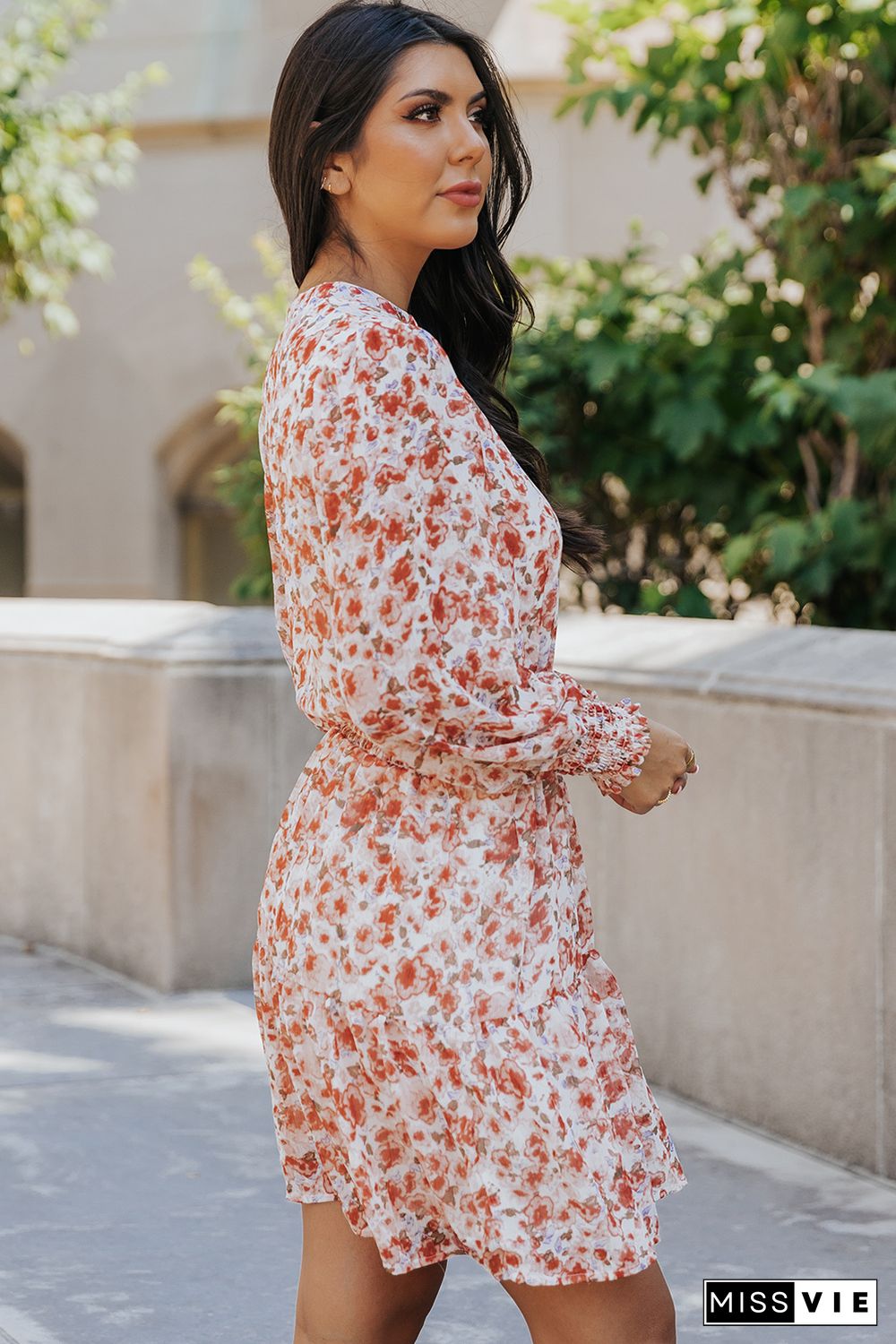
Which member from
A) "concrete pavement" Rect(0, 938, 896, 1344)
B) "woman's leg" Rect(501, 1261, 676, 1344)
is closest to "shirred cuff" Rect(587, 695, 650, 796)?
"woman's leg" Rect(501, 1261, 676, 1344)

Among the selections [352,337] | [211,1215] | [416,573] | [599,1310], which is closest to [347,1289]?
[599,1310]

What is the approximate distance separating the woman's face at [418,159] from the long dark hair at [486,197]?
0.06ft

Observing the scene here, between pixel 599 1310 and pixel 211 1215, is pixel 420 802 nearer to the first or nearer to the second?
pixel 599 1310

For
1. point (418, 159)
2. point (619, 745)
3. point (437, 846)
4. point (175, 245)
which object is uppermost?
point (175, 245)

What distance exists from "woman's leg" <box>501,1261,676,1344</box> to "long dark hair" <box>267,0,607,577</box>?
90 cm

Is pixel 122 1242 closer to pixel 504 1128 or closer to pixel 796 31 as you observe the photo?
pixel 504 1128

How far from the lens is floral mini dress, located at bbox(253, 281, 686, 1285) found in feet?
6.64

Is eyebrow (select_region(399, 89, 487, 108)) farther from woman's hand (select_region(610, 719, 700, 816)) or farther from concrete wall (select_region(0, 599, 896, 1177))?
concrete wall (select_region(0, 599, 896, 1177))

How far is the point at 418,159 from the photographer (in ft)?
7.19

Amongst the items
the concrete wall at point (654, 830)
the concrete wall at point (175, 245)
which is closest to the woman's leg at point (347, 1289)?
the concrete wall at point (654, 830)

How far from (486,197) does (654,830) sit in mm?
2576

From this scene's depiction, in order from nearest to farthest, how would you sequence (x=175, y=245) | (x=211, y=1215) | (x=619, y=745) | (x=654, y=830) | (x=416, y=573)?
(x=416, y=573) → (x=619, y=745) → (x=211, y=1215) → (x=654, y=830) → (x=175, y=245)

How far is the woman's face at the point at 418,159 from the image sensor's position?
86.4 inches

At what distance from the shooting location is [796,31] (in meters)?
6.13
